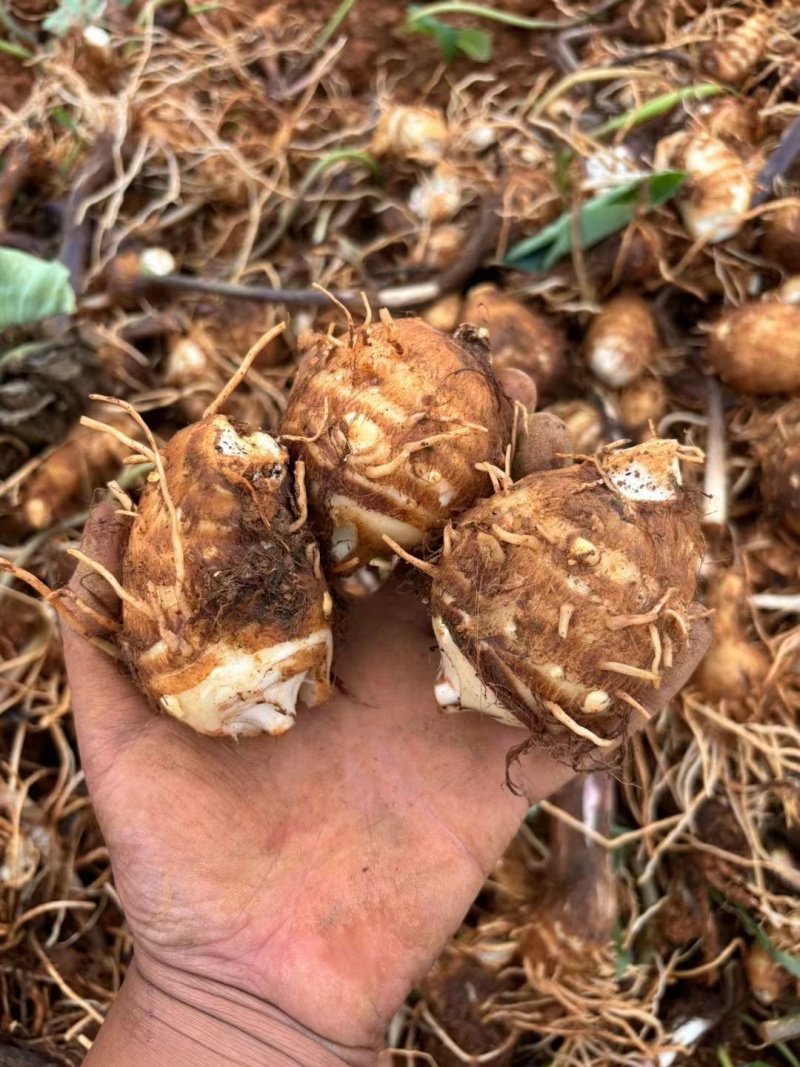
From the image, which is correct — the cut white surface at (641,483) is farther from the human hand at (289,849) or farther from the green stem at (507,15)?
the green stem at (507,15)

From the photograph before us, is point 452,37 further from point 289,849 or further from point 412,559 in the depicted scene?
point 289,849

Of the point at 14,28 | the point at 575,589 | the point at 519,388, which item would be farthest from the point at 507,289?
the point at 14,28

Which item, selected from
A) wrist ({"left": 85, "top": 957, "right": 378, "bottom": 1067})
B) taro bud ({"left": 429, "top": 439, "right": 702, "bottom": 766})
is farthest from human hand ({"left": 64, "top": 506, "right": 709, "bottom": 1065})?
taro bud ({"left": 429, "top": 439, "right": 702, "bottom": 766})

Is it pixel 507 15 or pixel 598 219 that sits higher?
pixel 507 15

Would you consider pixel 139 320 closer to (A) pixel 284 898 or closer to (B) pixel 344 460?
(B) pixel 344 460

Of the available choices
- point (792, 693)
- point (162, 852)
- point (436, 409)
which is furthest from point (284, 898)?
point (792, 693)

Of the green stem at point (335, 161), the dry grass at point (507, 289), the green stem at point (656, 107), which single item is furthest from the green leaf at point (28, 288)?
the green stem at point (656, 107)
